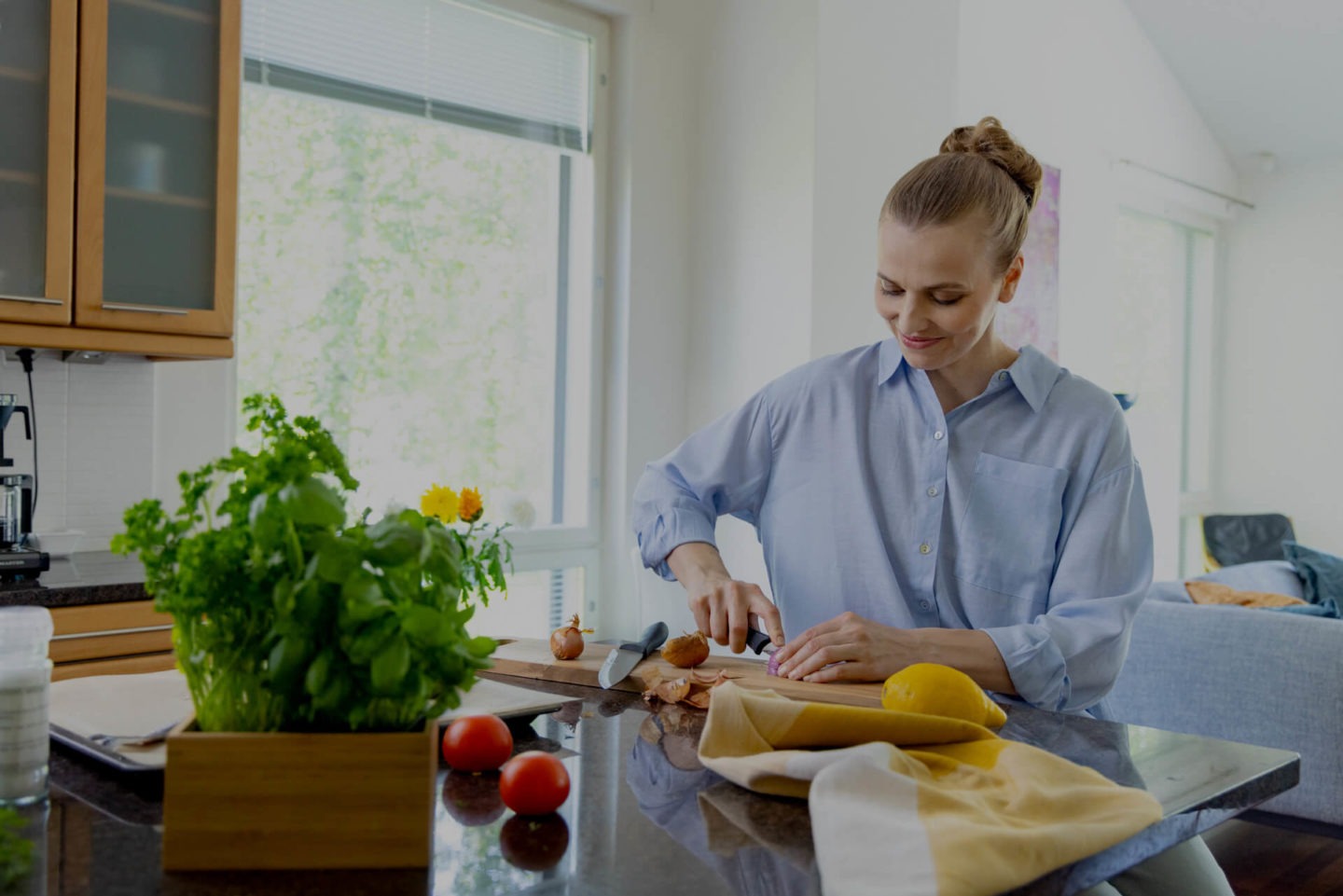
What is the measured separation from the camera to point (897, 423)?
1.84 m

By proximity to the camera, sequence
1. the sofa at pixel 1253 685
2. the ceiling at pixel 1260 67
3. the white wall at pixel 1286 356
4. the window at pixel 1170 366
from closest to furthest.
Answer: the sofa at pixel 1253 685 < the ceiling at pixel 1260 67 < the window at pixel 1170 366 < the white wall at pixel 1286 356

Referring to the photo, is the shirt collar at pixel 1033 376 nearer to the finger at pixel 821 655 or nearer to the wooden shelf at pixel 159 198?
the finger at pixel 821 655

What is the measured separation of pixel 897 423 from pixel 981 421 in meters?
0.12

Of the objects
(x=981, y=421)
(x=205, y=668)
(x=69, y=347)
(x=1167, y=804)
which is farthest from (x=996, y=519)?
(x=69, y=347)

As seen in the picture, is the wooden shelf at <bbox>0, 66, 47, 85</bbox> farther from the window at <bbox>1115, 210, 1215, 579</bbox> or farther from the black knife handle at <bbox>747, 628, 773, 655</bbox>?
the window at <bbox>1115, 210, 1215, 579</bbox>

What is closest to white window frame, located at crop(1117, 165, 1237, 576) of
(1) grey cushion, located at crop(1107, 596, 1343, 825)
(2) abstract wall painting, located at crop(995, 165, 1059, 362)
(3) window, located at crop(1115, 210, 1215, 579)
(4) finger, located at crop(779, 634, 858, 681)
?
(3) window, located at crop(1115, 210, 1215, 579)

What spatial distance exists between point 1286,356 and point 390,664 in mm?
7299

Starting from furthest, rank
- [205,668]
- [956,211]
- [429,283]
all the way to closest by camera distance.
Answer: [429,283] < [956,211] < [205,668]

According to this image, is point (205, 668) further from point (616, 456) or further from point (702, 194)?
point (702, 194)

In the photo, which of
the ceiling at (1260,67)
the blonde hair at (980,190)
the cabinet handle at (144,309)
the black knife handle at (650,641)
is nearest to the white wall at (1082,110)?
the ceiling at (1260,67)

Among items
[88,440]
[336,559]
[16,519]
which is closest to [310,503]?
[336,559]

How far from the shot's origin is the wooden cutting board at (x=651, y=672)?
54.0 inches

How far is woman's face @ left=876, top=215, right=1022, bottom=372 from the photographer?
1.66 meters

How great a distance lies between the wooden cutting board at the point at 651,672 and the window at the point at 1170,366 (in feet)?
17.3
